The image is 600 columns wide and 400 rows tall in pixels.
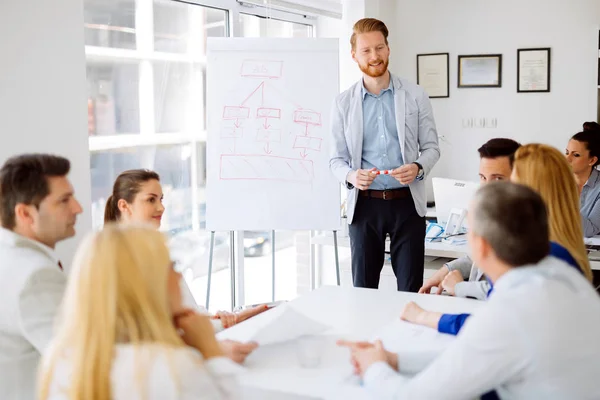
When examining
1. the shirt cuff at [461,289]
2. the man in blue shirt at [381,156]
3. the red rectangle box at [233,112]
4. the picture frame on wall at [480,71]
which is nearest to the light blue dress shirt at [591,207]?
the man in blue shirt at [381,156]

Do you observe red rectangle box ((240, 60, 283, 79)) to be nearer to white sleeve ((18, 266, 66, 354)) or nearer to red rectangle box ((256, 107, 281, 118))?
red rectangle box ((256, 107, 281, 118))

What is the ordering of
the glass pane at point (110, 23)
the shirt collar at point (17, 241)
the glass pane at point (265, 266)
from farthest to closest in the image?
the glass pane at point (265, 266) < the glass pane at point (110, 23) < the shirt collar at point (17, 241)

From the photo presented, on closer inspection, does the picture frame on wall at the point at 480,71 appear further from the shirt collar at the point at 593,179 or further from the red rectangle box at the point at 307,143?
the red rectangle box at the point at 307,143

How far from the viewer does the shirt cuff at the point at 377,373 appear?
5.38ft

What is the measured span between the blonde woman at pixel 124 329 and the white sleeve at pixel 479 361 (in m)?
0.53

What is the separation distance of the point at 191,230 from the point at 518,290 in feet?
11.7

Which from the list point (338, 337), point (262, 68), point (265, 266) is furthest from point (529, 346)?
point (265, 266)

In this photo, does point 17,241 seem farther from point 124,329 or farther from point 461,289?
point 461,289

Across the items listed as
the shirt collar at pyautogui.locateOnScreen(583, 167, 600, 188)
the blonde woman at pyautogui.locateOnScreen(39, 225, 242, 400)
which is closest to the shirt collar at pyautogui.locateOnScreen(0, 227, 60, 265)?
the blonde woman at pyautogui.locateOnScreen(39, 225, 242, 400)

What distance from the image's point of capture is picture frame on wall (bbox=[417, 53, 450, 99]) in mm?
6410

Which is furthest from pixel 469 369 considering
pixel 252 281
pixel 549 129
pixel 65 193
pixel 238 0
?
pixel 549 129

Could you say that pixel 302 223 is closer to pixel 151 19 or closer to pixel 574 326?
pixel 151 19

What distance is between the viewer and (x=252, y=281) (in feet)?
18.6

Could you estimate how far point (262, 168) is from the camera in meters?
3.85
